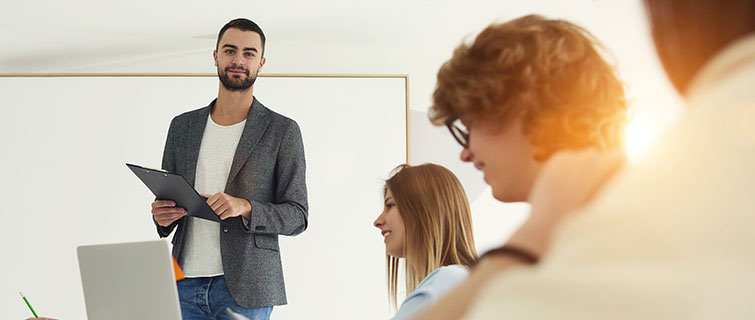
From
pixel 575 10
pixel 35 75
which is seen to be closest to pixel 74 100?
pixel 35 75

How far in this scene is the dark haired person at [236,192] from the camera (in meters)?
2.17

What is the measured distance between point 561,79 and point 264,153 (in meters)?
1.69

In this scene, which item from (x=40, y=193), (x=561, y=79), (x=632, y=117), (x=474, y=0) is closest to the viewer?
(x=561, y=79)

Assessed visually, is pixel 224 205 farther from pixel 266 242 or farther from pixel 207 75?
pixel 207 75

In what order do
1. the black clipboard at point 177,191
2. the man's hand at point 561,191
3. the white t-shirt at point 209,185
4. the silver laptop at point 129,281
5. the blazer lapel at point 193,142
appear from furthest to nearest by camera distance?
1. the blazer lapel at point 193,142
2. the white t-shirt at point 209,185
3. the black clipboard at point 177,191
4. the silver laptop at point 129,281
5. the man's hand at point 561,191

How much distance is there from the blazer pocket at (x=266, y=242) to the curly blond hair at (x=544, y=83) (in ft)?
5.20

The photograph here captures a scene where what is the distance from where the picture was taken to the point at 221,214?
2102mm

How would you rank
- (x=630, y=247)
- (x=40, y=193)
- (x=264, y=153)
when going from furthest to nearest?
(x=40, y=193) < (x=264, y=153) < (x=630, y=247)

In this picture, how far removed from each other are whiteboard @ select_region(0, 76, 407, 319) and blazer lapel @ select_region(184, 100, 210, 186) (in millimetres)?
1348

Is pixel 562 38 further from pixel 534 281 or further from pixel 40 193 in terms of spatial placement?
pixel 40 193

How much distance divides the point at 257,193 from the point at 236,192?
6 cm

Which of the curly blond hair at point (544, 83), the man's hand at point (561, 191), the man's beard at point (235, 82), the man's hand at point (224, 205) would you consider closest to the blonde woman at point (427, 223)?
the man's hand at point (224, 205)

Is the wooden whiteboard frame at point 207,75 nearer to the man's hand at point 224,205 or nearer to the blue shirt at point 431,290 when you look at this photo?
the man's hand at point 224,205

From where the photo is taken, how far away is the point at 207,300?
2160 mm
